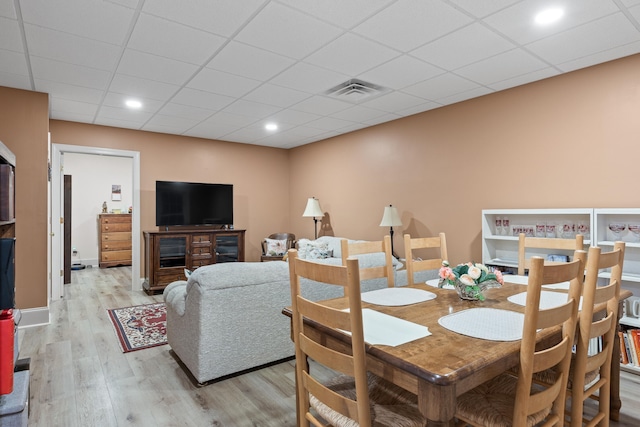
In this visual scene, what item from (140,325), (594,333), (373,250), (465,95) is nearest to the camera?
(594,333)

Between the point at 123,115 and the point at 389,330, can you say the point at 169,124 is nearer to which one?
the point at 123,115

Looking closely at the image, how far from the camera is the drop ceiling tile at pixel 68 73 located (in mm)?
3037

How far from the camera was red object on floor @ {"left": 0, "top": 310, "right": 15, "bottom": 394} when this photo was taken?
4.14 feet

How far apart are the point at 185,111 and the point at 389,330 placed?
3986 millimetres

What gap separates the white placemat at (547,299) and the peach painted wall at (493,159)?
62.2 inches

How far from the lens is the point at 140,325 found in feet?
12.4

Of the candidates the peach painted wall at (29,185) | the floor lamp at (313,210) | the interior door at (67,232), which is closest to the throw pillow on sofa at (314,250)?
the floor lamp at (313,210)

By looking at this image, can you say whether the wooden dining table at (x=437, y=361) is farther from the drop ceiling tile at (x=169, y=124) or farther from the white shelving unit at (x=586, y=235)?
the drop ceiling tile at (x=169, y=124)

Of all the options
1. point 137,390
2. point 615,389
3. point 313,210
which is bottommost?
point 137,390

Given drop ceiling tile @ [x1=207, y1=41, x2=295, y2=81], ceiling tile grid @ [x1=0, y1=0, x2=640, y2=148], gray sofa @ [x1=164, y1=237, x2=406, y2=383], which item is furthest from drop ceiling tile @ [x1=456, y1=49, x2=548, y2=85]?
gray sofa @ [x1=164, y1=237, x2=406, y2=383]

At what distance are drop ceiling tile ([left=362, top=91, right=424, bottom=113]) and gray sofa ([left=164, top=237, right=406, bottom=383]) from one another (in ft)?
7.38

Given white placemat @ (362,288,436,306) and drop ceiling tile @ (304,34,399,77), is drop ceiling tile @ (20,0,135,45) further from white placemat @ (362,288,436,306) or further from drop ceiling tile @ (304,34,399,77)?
white placemat @ (362,288,436,306)

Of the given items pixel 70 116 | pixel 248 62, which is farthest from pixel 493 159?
pixel 70 116

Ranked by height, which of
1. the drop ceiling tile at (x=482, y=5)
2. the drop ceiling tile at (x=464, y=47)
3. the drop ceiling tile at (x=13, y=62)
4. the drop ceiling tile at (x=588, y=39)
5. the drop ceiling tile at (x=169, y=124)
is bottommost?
the drop ceiling tile at (x=588, y=39)
